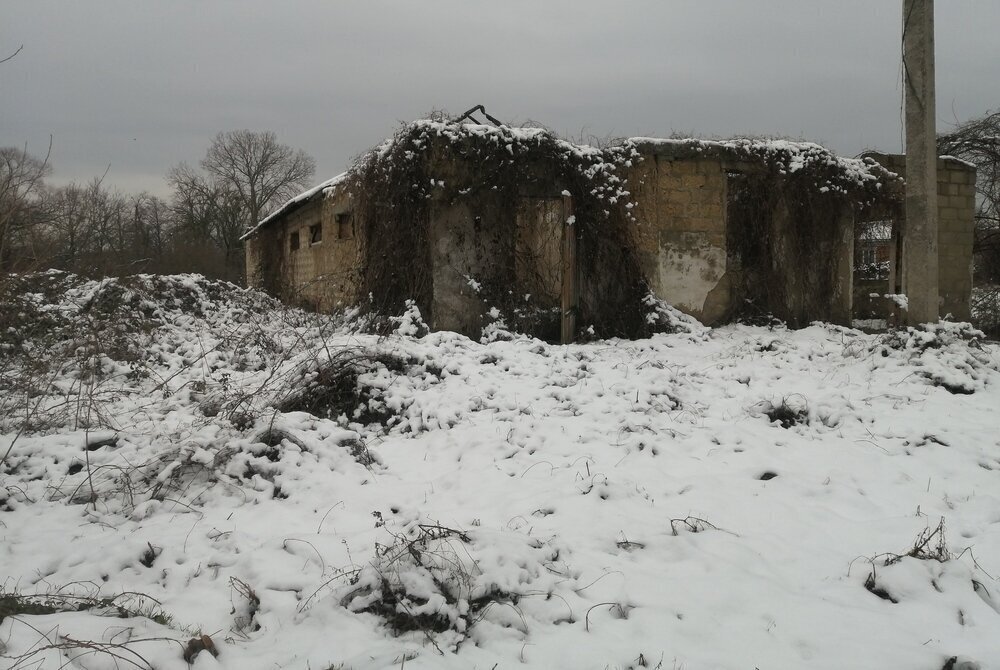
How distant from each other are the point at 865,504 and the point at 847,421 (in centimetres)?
163

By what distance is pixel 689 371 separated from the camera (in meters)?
7.16

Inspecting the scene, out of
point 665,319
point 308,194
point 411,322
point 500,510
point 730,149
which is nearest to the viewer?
point 500,510

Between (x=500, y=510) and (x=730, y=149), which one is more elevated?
(x=730, y=149)

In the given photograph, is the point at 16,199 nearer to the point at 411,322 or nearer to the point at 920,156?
the point at 411,322

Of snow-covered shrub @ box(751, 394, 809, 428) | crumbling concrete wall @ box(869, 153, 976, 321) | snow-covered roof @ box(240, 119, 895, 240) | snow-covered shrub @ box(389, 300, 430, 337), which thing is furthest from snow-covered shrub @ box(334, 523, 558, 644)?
crumbling concrete wall @ box(869, 153, 976, 321)

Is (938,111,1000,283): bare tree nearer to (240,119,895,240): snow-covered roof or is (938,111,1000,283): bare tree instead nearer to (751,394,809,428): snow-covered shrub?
(240,119,895,240): snow-covered roof

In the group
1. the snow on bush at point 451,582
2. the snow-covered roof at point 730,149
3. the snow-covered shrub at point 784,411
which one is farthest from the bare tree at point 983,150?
the snow on bush at point 451,582

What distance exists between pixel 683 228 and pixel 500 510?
7.75m

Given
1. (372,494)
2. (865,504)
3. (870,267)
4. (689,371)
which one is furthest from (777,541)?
(870,267)

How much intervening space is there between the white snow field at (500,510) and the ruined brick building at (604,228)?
2199 mm

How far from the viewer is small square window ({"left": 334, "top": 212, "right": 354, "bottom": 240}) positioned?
38.0 ft

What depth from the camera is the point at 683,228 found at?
10508 millimetres

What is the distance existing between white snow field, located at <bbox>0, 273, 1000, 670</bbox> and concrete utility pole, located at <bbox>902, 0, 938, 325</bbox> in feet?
2.61

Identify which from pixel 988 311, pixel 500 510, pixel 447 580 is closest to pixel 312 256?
pixel 500 510
